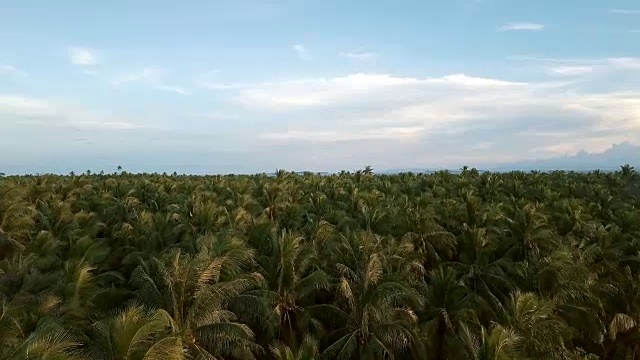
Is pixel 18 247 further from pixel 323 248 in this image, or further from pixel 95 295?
pixel 323 248

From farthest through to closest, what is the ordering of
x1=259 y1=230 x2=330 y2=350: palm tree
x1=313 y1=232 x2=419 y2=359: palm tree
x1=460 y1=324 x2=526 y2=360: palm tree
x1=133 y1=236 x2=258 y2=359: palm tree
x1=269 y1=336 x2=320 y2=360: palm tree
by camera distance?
1. x1=259 y1=230 x2=330 y2=350: palm tree
2. x1=313 y1=232 x2=419 y2=359: palm tree
3. x1=133 y1=236 x2=258 y2=359: palm tree
4. x1=460 y1=324 x2=526 y2=360: palm tree
5. x1=269 y1=336 x2=320 y2=360: palm tree

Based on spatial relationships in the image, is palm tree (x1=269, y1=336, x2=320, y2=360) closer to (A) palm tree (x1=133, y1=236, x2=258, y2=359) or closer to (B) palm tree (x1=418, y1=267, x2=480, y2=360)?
(A) palm tree (x1=133, y1=236, x2=258, y2=359)

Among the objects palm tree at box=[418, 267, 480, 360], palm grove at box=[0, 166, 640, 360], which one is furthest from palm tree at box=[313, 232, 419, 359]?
palm tree at box=[418, 267, 480, 360]

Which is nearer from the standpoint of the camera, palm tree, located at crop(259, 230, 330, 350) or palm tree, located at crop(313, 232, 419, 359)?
palm tree, located at crop(313, 232, 419, 359)

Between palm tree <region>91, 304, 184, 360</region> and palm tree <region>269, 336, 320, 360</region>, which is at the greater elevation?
palm tree <region>91, 304, 184, 360</region>

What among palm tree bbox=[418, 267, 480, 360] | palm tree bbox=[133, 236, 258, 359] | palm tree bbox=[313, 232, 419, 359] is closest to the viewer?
palm tree bbox=[133, 236, 258, 359]

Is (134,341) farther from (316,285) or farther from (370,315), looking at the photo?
(316,285)

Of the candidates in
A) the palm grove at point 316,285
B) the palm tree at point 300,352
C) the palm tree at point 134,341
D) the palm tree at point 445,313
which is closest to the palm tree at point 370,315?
the palm grove at point 316,285

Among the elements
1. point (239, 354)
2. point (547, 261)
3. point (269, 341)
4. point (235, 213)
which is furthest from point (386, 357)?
point (235, 213)
